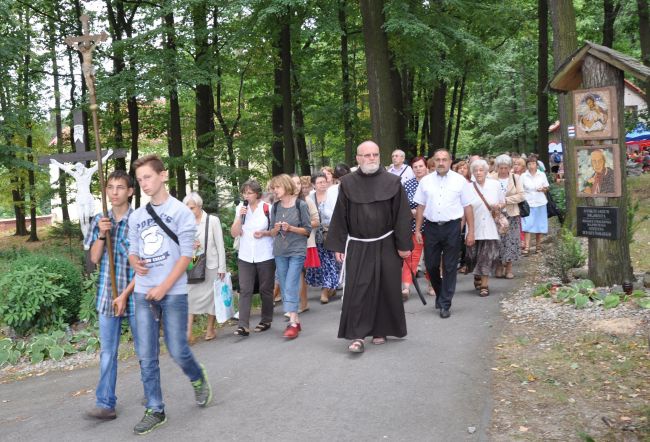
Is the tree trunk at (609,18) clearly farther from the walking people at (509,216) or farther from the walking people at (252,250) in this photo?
the walking people at (252,250)

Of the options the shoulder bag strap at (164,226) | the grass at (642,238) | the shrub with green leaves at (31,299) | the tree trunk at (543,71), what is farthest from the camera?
the tree trunk at (543,71)

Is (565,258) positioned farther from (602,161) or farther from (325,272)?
(325,272)

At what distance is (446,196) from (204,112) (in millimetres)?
13514

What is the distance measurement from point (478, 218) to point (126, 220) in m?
5.81

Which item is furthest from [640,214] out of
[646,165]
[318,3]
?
[646,165]

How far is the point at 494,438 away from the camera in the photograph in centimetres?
459

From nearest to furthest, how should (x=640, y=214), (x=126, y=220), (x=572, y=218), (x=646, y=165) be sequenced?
1. (x=126, y=220)
2. (x=572, y=218)
3. (x=640, y=214)
4. (x=646, y=165)

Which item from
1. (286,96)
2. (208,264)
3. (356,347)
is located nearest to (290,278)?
(208,264)

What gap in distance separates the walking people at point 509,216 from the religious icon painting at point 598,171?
6.39 feet

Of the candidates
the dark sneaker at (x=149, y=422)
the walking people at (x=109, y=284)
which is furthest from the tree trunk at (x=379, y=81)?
A: the dark sneaker at (x=149, y=422)

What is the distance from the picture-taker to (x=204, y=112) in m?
20.3

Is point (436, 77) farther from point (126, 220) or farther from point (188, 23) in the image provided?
point (126, 220)

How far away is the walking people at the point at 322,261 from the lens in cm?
996

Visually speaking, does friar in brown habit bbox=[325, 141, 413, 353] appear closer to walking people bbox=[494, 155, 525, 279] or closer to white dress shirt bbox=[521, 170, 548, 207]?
walking people bbox=[494, 155, 525, 279]
